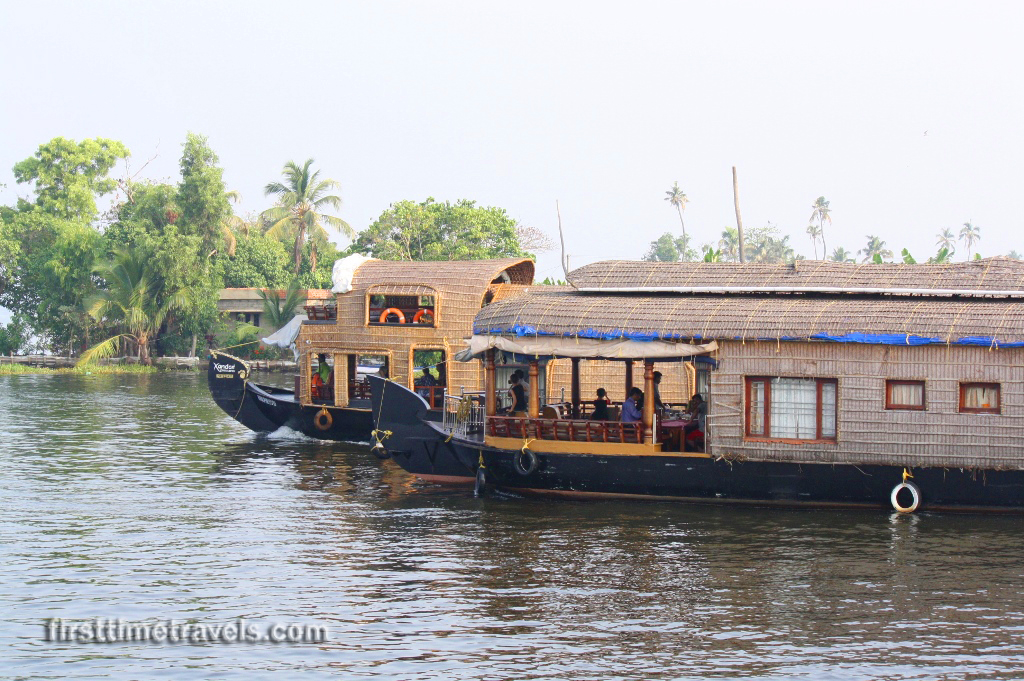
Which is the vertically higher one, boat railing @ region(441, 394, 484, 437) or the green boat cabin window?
the green boat cabin window

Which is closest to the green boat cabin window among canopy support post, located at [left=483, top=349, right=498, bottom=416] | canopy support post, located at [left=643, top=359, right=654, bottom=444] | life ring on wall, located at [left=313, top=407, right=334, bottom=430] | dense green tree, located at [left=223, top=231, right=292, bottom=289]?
life ring on wall, located at [left=313, top=407, right=334, bottom=430]

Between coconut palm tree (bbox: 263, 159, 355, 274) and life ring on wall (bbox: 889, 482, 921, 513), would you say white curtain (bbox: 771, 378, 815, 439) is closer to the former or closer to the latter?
life ring on wall (bbox: 889, 482, 921, 513)

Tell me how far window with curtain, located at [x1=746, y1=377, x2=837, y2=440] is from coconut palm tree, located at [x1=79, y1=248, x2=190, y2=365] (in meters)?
33.8

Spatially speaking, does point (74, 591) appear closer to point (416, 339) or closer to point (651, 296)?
point (651, 296)

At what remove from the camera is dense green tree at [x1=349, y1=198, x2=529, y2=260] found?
40156 millimetres

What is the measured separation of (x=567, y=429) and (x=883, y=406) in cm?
370

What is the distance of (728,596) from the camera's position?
9891mm

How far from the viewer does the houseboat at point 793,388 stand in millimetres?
12391

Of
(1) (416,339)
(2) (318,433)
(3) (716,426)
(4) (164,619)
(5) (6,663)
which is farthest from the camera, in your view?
(2) (318,433)

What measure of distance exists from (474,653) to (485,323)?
20.2 feet

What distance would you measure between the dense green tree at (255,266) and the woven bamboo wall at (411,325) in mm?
29973

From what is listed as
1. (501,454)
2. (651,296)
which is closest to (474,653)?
(501,454)

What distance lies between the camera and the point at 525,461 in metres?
13.6

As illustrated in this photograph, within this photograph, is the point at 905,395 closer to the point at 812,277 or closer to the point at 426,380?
the point at 812,277
